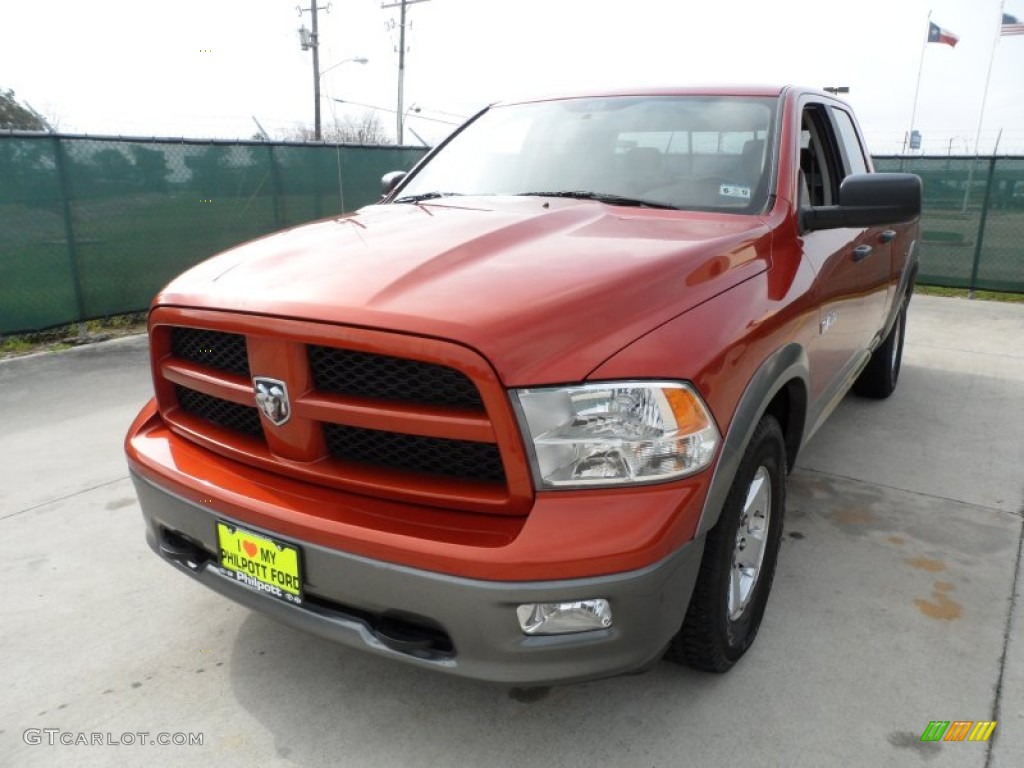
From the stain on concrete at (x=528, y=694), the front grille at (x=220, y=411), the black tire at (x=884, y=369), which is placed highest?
the front grille at (x=220, y=411)

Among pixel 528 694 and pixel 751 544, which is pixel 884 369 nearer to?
pixel 751 544

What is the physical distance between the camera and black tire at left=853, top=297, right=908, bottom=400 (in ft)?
16.5

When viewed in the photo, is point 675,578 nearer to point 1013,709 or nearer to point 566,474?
point 566,474

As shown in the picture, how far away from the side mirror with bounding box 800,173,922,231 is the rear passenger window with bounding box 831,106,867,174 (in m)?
1.29

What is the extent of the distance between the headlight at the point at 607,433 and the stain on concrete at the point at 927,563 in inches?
70.2

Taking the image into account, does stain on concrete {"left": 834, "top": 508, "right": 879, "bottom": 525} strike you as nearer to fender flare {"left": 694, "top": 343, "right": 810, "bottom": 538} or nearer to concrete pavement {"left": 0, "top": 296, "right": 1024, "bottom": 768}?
concrete pavement {"left": 0, "top": 296, "right": 1024, "bottom": 768}

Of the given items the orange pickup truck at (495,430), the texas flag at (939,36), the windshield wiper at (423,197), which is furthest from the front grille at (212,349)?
the texas flag at (939,36)

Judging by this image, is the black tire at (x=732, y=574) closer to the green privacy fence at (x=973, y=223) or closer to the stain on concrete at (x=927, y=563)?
the stain on concrete at (x=927, y=563)

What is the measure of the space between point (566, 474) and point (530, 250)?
2.45 ft

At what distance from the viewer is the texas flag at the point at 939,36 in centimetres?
2912

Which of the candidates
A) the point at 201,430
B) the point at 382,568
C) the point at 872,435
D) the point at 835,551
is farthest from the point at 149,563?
the point at 872,435

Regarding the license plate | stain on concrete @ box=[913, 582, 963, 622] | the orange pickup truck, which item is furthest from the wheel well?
the license plate

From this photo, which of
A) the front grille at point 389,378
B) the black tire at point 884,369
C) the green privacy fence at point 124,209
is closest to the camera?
the front grille at point 389,378

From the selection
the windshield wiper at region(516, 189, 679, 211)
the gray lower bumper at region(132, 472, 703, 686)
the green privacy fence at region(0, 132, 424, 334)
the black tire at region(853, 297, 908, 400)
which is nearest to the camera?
the gray lower bumper at region(132, 472, 703, 686)
